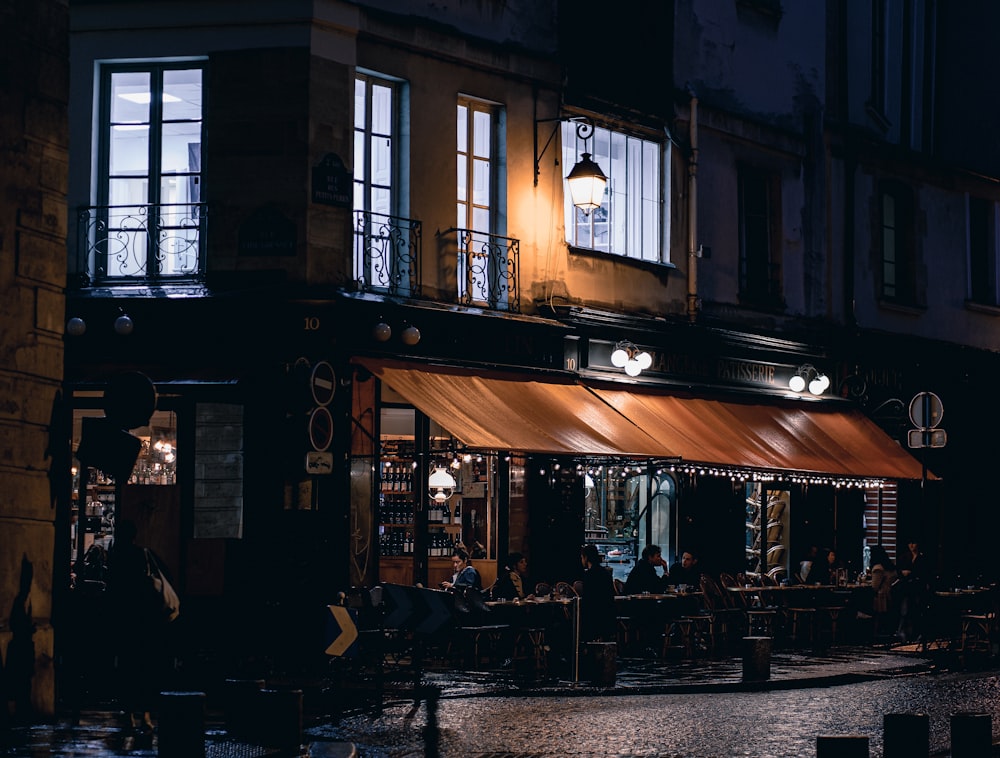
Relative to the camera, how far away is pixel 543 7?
Result: 826 inches

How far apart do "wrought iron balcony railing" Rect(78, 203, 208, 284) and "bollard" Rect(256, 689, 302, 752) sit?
24.7 feet

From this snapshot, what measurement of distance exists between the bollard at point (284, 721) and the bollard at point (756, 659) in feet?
21.8

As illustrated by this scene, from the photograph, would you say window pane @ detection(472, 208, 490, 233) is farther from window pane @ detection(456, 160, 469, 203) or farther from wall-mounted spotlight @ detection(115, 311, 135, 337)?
wall-mounted spotlight @ detection(115, 311, 135, 337)

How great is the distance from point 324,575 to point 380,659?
2879 mm

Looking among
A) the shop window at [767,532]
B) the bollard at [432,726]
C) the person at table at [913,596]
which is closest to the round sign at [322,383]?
the bollard at [432,726]

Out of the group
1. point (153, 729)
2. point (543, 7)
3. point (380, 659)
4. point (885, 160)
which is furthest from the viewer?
point (885, 160)

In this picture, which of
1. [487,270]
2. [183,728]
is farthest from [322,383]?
[183,728]

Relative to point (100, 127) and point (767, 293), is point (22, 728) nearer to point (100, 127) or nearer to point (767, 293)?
point (100, 127)

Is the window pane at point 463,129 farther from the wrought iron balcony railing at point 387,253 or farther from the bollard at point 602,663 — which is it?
the bollard at point 602,663

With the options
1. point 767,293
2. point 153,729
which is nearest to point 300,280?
point 153,729

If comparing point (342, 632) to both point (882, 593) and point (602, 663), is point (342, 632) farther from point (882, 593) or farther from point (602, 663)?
point (882, 593)

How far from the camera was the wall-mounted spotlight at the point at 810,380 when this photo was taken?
964 inches

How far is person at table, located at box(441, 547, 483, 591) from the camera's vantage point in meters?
19.3

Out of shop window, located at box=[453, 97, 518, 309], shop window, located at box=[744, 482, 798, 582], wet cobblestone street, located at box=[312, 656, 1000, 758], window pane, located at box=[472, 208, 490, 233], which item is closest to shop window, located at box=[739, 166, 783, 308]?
shop window, located at box=[744, 482, 798, 582]
